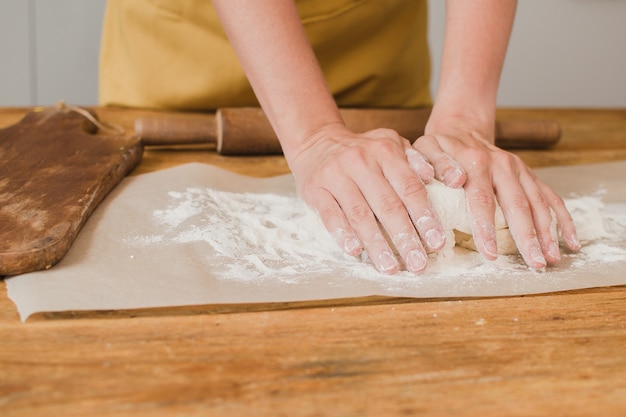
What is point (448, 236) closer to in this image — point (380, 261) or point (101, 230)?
point (380, 261)

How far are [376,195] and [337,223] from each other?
0.06 m

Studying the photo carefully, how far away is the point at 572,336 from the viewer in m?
0.66

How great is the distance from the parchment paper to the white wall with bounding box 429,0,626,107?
2004 millimetres

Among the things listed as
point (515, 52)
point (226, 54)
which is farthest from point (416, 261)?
point (515, 52)

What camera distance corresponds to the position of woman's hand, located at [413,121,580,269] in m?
0.87

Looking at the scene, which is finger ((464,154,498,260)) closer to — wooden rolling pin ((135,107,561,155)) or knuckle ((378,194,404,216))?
knuckle ((378,194,404,216))

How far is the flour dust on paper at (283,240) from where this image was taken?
2.69 feet

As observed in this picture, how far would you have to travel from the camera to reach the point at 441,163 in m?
0.94

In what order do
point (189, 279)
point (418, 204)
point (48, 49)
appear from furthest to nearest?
1. point (48, 49)
2. point (418, 204)
3. point (189, 279)

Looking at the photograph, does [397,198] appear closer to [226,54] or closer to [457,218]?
[457,218]

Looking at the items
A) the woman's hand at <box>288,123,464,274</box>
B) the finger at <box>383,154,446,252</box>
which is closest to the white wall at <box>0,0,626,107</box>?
the woman's hand at <box>288,123,464,274</box>

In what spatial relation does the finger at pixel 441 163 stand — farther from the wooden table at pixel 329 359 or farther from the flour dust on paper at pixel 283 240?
the wooden table at pixel 329 359

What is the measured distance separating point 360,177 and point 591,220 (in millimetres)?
352

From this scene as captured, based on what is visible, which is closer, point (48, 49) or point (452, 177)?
point (452, 177)
